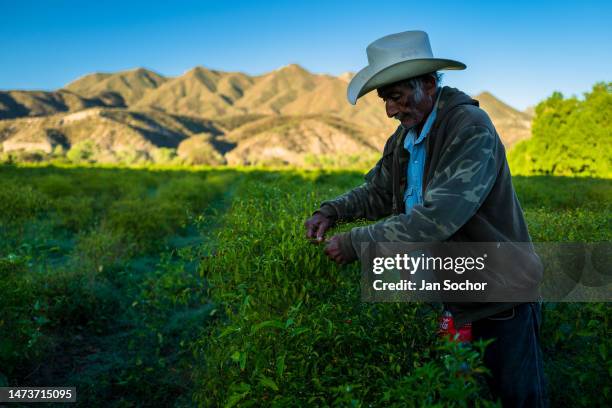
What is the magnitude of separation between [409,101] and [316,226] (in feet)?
2.85

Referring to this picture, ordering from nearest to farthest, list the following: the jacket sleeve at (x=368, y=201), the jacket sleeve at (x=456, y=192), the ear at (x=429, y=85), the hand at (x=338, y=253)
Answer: the jacket sleeve at (x=456, y=192) < the hand at (x=338, y=253) < the ear at (x=429, y=85) < the jacket sleeve at (x=368, y=201)

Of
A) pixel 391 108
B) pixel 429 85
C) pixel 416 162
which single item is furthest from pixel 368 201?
pixel 429 85

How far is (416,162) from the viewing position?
2283mm

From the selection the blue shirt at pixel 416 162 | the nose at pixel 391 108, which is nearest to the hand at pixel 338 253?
the blue shirt at pixel 416 162

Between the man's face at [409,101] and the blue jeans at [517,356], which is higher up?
the man's face at [409,101]

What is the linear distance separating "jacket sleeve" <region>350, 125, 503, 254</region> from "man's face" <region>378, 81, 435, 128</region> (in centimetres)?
31

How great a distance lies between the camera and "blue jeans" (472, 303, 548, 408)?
2.12 meters

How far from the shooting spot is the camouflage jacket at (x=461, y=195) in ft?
6.14

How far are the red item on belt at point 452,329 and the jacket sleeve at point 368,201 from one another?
2.42 feet

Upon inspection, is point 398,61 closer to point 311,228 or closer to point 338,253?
point 338,253

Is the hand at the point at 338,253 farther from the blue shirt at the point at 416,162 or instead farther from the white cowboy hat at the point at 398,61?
the white cowboy hat at the point at 398,61

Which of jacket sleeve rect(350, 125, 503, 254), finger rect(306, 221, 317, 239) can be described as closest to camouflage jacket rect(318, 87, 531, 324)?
jacket sleeve rect(350, 125, 503, 254)

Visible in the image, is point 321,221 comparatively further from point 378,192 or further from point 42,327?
point 42,327

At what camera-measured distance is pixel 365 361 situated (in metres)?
2.38
